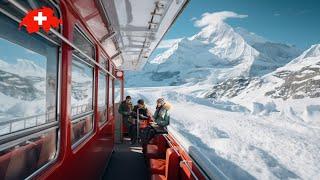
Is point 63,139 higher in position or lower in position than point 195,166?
higher

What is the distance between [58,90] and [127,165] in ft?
14.8

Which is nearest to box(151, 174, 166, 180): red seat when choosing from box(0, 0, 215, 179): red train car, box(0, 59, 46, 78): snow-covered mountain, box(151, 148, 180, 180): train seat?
box(0, 0, 215, 179): red train car

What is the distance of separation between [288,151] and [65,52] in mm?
79003

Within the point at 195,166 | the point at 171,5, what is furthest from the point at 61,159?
the point at 171,5

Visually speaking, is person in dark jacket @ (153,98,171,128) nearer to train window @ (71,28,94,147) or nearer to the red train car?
the red train car

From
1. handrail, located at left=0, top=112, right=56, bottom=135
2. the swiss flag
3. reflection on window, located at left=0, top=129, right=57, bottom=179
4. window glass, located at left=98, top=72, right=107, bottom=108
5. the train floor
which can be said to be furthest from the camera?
the train floor

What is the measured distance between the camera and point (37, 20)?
6.37 feet

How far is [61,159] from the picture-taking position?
8.52 feet

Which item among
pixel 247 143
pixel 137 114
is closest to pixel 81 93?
pixel 137 114

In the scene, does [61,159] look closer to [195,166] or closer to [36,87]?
[36,87]

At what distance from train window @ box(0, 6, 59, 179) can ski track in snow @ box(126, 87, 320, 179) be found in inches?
1919

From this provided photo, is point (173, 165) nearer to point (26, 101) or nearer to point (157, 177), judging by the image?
point (157, 177)

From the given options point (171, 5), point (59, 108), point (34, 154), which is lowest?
point (34, 154)

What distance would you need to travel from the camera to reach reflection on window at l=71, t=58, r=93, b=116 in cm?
313
